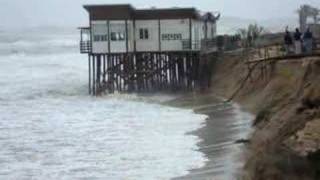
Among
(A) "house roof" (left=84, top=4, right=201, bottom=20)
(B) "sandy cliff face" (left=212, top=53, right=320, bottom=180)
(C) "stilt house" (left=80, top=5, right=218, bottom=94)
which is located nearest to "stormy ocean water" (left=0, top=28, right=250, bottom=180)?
(B) "sandy cliff face" (left=212, top=53, right=320, bottom=180)

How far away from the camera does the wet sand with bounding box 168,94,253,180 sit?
66.7ft

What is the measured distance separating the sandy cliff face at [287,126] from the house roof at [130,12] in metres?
14.6

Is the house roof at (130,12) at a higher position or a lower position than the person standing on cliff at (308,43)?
higher

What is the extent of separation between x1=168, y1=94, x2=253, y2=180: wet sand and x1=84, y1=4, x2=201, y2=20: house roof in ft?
28.7

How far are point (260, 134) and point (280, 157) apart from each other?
557cm

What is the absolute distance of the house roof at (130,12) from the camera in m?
49.3

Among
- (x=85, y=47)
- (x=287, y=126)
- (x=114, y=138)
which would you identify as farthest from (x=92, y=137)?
(x=85, y=47)

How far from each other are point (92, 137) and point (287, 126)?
1045cm

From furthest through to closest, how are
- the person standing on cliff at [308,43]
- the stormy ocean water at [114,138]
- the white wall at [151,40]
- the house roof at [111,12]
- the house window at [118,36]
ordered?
the white wall at [151,40], the house window at [118,36], the house roof at [111,12], the person standing on cliff at [308,43], the stormy ocean water at [114,138]

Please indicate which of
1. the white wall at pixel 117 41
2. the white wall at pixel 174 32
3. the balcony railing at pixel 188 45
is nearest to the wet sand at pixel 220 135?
the balcony railing at pixel 188 45

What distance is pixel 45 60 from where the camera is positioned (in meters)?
99.3

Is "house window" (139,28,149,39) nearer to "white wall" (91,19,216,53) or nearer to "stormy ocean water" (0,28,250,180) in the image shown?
"white wall" (91,19,216,53)

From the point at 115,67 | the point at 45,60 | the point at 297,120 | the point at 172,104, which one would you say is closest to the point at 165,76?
the point at 115,67

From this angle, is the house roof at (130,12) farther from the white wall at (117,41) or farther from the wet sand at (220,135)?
the wet sand at (220,135)
